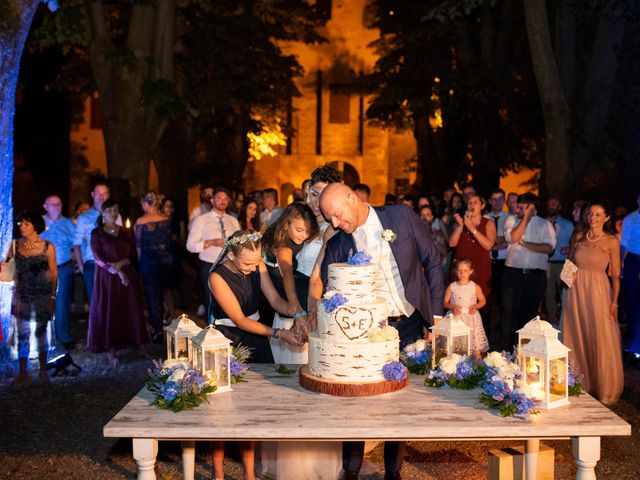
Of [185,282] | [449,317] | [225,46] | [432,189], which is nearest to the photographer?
[449,317]

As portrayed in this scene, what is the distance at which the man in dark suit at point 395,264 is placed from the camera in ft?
18.9

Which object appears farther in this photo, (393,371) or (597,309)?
(597,309)

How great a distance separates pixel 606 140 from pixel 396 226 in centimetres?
1225

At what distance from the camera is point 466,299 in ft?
30.8

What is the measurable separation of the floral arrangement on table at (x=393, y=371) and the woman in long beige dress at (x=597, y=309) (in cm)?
404

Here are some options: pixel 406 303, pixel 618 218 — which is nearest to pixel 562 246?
pixel 618 218

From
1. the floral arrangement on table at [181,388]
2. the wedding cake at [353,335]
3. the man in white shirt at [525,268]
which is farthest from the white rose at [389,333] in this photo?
the man in white shirt at [525,268]

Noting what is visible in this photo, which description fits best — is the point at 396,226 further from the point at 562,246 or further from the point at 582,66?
the point at 582,66

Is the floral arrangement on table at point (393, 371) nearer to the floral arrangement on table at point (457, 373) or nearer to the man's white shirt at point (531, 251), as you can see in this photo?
the floral arrangement on table at point (457, 373)

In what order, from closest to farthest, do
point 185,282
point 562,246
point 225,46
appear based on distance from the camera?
point 562,246, point 185,282, point 225,46

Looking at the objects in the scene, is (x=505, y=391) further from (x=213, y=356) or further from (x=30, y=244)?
(x=30, y=244)

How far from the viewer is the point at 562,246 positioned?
12.4 m

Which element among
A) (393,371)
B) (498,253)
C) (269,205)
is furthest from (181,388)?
(269,205)

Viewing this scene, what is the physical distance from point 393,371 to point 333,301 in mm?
561
